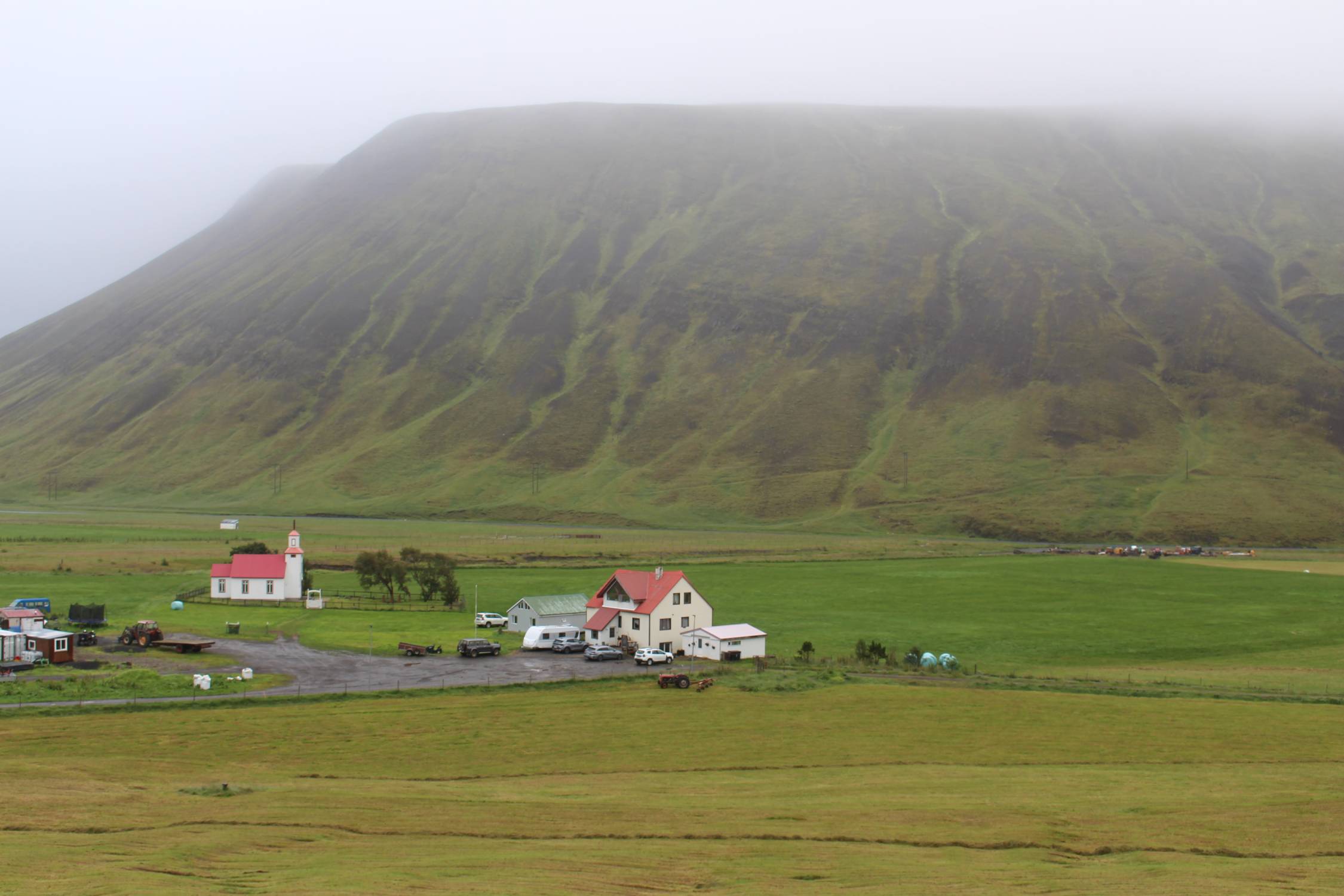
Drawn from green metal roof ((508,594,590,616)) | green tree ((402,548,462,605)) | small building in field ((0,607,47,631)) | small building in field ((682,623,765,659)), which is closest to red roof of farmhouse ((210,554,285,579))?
green tree ((402,548,462,605))

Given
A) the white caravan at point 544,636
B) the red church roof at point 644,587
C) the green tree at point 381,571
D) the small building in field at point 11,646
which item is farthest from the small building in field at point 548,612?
the small building in field at point 11,646

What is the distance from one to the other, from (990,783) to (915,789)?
272 centimetres

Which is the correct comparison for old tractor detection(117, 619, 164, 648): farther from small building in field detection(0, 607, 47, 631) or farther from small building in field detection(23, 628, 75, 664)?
small building in field detection(0, 607, 47, 631)

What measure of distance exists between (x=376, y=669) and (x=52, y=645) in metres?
17.5

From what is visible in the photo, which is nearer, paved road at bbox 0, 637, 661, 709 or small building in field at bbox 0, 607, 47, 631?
paved road at bbox 0, 637, 661, 709

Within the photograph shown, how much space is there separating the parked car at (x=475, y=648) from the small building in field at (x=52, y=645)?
2044 centimetres

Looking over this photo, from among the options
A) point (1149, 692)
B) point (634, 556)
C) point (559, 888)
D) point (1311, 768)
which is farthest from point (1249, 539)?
point (559, 888)

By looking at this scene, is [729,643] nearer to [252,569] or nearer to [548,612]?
[548,612]

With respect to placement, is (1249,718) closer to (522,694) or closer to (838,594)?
(522,694)

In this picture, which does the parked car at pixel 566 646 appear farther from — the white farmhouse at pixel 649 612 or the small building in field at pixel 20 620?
the small building in field at pixel 20 620

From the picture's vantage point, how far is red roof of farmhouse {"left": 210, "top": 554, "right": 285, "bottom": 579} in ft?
270

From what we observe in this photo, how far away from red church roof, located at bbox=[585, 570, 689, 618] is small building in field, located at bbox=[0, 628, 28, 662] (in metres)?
31.3

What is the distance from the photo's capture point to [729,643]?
186 feet

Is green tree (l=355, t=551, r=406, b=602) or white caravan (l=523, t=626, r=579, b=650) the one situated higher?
green tree (l=355, t=551, r=406, b=602)
